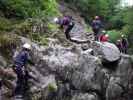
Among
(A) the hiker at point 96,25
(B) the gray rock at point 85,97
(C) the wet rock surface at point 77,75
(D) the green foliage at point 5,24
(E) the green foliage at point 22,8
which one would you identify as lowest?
(B) the gray rock at point 85,97

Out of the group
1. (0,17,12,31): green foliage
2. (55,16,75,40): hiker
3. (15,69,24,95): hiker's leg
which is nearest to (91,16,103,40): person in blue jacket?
(55,16,75,40): hiker

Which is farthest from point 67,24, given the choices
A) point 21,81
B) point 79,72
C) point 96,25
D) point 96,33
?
point 21,81

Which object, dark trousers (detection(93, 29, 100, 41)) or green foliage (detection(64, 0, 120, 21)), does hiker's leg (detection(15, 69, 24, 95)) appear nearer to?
dark trousers (detection(93, 29, 100, 41))

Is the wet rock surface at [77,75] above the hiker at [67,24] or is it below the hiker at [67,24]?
below

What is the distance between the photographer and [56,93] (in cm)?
1728

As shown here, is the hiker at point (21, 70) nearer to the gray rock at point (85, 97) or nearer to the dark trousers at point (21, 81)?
the dark trousers at point (21, 81)

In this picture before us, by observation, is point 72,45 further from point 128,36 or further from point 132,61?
point 128,36

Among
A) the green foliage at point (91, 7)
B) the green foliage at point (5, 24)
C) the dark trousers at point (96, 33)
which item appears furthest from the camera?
the green foliage at point (91, 7)

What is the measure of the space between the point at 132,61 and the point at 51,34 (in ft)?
13.9

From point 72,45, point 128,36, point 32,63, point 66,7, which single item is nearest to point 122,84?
point 72,45

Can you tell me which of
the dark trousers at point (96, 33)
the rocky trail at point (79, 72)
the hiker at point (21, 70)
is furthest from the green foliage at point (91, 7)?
the hiker at point (21, 70)

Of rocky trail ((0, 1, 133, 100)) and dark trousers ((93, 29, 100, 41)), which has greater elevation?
dark trousers ((93, 29, 100, 41))

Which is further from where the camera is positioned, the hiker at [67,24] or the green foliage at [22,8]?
the hiker at [67,24]

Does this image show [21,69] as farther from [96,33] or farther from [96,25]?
[96,33]
